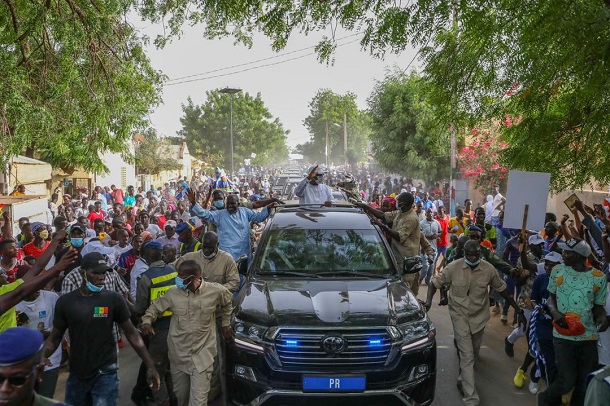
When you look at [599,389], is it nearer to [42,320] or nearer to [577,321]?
[577,321]

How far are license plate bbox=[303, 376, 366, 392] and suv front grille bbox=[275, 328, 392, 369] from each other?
105 mm

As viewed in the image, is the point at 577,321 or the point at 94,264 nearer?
the point at 94,264

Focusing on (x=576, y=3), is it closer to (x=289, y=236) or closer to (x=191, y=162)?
(x=289, y=236)

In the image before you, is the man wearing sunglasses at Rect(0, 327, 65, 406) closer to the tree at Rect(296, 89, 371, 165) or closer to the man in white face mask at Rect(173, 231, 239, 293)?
the man in white face mask at Rect(173, 231, 239, 293)

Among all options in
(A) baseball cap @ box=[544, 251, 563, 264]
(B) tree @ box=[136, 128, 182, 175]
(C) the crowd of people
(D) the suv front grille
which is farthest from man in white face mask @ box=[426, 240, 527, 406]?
(B) tree @ box=[136, 128, 182, 175]

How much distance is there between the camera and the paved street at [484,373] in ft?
22.0

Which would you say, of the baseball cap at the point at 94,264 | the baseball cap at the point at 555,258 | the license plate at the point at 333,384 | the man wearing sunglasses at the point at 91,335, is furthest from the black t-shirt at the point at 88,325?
the baseball cap at the point at 555,258

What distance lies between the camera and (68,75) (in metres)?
9.80

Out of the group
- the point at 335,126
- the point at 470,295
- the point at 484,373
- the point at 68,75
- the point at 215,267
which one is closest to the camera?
the point at 470,295

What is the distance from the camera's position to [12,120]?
32.0 feet

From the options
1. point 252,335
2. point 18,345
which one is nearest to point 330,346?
point 252,335

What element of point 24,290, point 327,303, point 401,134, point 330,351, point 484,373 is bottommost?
point 484,373

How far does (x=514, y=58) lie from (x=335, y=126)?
9682 centimetres

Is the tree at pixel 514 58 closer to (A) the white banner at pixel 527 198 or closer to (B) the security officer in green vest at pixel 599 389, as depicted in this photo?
(A) the white banner at pixel 527 198
